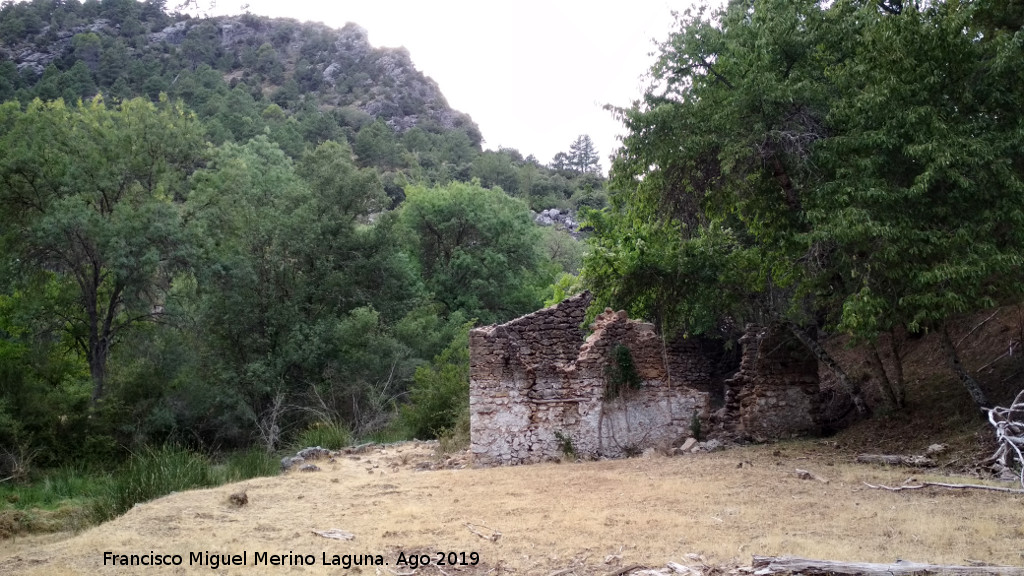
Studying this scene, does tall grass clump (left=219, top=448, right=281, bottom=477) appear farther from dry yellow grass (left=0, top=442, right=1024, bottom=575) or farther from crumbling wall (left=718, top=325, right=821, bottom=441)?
crumbling wall (left=718, top=325, right=821, bottom=441)

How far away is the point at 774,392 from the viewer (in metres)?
13.0

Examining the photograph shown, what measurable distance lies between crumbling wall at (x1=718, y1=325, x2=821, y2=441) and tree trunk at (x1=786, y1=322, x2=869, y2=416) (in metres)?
0.31

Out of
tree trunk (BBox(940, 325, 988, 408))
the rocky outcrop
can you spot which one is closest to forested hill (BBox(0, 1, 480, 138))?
the rocky outcrop

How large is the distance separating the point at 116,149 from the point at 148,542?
20.7 meters

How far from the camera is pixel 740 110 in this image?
11477mm

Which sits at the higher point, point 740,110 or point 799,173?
point 740,110

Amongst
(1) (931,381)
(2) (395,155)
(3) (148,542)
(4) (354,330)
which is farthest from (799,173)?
(2) (395,155)

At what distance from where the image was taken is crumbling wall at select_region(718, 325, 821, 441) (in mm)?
12867

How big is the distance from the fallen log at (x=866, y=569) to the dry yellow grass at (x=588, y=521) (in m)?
0.32

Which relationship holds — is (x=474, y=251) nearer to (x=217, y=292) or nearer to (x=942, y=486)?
(x=217, y=292)

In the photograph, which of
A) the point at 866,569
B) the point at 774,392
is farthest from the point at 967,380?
the point at 866,569

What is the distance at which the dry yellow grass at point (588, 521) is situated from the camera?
571cm

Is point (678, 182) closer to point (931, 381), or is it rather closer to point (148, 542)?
point (931, 381)

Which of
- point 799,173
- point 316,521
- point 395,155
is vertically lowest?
point 316,521
